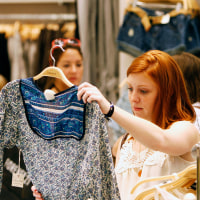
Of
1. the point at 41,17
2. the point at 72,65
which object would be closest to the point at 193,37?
the point at 72,65

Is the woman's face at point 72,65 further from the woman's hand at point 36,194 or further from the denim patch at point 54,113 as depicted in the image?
the woman's hand at point 36,194

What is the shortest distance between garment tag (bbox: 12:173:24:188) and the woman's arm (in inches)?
15.4

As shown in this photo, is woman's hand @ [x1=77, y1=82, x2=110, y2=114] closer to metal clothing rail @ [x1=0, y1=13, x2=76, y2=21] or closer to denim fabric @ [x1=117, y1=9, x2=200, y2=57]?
denim fabric @ [x1=117, y1=9, x2=200, y2=57]

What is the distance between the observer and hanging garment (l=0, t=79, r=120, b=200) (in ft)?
3.88

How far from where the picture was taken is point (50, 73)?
4.34 ft

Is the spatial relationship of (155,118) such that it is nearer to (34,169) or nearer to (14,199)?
(34,169)

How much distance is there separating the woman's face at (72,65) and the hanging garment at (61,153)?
0.55 m

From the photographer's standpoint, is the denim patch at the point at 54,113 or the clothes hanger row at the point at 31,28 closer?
the denim patch at the point at 54,113

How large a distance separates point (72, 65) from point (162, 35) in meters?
0.85

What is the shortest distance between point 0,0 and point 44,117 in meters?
2.07

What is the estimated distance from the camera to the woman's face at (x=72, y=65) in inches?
73.6

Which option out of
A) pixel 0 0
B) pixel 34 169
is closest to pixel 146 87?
pixel 34 169

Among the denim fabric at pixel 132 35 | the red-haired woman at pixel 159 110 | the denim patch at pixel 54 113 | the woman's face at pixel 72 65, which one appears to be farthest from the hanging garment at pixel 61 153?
the denim fabric at pixel 132 35

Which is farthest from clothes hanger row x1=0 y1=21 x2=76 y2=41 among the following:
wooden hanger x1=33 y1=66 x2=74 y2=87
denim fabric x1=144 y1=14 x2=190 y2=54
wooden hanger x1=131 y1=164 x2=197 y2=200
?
wooden hanger x1=131 y1=164 x2=197 y2=200
